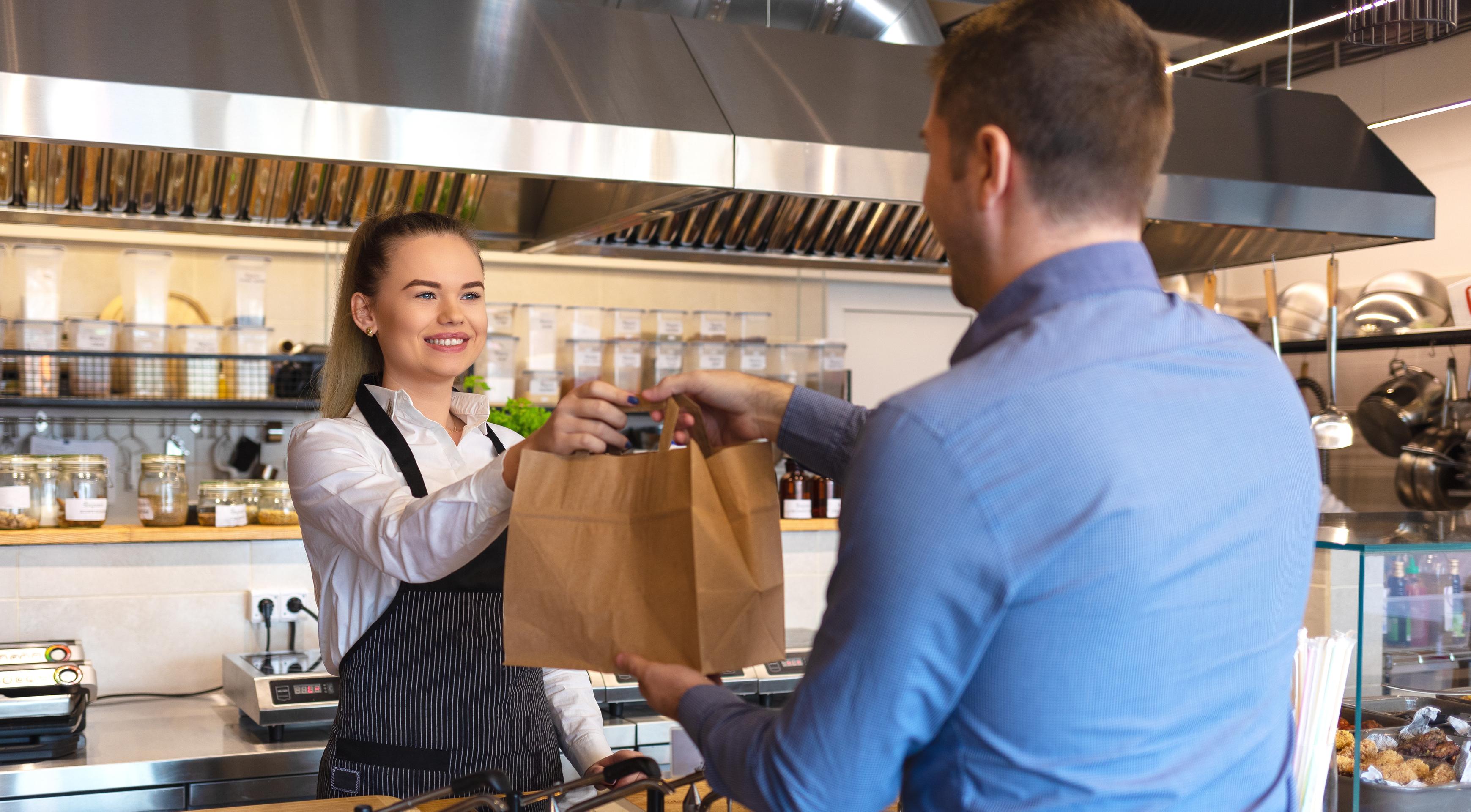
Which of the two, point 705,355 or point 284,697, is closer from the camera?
point 284,697

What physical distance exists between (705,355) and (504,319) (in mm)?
764

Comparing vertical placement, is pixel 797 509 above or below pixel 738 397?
below

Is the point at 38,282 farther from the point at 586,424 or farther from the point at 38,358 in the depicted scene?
the point at 586,424

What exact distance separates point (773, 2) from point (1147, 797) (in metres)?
2.61

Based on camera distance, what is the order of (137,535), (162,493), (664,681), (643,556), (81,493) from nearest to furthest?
1. (664,681)
2. (643,556)
3. (137,535)
4. (81,493)
5. (162,493)

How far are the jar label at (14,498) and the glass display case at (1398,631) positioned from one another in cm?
267

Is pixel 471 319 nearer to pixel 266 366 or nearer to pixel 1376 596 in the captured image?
pixel 1376 596

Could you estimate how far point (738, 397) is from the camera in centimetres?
116

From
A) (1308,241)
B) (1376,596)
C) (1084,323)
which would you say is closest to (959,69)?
(1084,323)

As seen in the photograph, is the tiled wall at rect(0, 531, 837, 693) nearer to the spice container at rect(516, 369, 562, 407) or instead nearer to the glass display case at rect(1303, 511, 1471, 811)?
the spice container at rect(516, 369, 562, 407)

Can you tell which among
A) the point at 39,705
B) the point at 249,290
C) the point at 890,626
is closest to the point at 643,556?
the point at 890,626

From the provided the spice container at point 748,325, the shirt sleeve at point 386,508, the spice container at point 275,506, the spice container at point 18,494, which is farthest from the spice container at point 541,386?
the shirt sleeve at point 386,508

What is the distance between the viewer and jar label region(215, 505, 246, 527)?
115 inches

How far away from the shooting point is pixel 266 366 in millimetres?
4160
